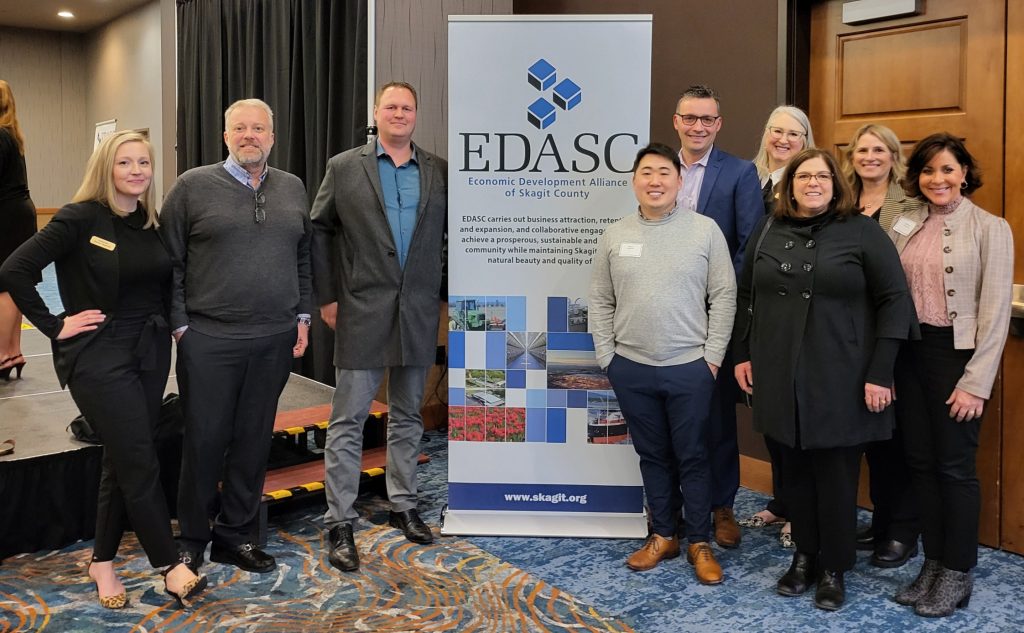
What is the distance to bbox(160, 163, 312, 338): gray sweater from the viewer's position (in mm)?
2592

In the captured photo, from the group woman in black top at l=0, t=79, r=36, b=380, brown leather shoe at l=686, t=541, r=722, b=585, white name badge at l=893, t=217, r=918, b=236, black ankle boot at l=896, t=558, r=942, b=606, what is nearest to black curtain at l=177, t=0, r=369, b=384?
woman in black top at l=0, t=79, r=36, b=380

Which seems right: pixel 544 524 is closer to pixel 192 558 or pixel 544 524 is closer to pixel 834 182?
pixel 192 558

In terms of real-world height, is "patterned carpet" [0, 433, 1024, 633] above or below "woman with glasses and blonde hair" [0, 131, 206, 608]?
below

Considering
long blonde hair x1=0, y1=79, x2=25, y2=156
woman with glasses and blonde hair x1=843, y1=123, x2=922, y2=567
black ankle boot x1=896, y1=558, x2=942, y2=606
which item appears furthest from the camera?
long blonde hair x1=0, y1=79, x2=25, y2=156

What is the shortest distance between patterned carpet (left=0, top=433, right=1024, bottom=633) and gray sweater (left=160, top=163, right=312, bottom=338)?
812 millimetres

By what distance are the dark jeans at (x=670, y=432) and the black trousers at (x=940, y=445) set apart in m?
0.58

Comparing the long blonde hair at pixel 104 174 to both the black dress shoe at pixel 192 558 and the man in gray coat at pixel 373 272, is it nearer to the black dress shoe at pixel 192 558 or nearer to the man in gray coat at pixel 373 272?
the man in gray coat at pixel 373 272

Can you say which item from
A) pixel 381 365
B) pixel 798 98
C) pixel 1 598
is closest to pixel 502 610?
pixel 381 365

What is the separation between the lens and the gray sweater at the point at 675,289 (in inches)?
107

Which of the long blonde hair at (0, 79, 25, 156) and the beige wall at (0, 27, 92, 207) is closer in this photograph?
the long blonde hair at (0, 79, 25, 156)

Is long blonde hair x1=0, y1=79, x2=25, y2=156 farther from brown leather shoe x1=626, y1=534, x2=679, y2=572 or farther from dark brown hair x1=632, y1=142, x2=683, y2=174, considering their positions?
brown leather shoe x1=626, y1=534, x2=679, y2=572

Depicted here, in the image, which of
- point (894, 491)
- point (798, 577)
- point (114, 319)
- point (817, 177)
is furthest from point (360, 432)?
point (894, 491)

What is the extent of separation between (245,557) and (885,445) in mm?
2114

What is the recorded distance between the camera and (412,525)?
309cm
